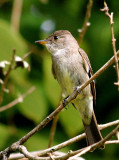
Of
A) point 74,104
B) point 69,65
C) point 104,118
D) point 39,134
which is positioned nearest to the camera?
point 69,65

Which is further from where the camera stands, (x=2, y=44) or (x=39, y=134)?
(x=39, y=134)

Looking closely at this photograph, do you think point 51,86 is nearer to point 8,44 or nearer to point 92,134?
point 8,44

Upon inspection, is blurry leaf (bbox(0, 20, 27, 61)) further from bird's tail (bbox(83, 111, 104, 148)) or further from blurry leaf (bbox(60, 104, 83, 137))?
bird's tail (bbox(83, 111, 104, 148))

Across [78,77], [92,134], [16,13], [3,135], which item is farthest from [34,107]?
[16,13]

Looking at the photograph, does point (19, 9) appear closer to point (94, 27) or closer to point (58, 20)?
point (58, 20)


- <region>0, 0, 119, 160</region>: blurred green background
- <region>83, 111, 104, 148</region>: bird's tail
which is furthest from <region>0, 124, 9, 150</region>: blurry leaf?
<region>83, 111, 104, 148</region>: bird's tail

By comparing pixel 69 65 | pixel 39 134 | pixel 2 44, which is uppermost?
pixel 2 44

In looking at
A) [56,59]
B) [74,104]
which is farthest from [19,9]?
[74,104]
